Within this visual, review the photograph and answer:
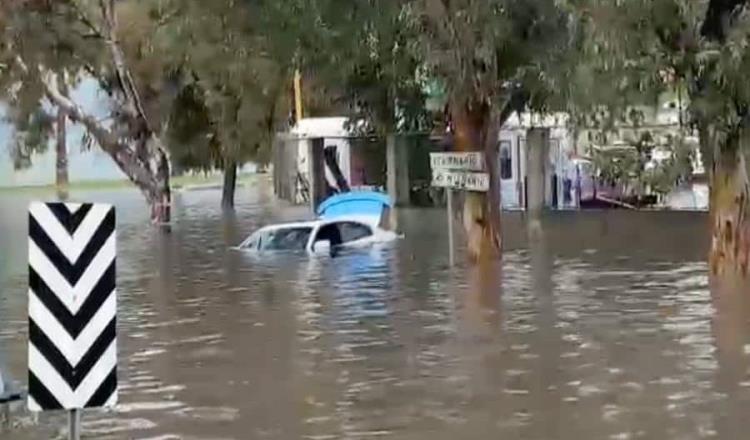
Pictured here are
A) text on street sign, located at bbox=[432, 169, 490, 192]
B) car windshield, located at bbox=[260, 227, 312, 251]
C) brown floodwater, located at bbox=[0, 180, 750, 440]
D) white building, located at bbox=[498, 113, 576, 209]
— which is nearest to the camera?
brown floodwater, located at bbox=[0, 180, 750, 440]

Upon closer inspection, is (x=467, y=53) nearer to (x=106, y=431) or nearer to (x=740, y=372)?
(x=740, y=372)

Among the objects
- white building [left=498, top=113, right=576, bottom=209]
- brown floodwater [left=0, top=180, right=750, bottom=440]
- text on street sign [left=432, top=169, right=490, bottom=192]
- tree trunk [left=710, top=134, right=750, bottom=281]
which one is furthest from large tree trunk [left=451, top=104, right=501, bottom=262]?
white building [left=498, top=113, right=576, bottom=209]

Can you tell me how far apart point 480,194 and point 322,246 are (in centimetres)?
503

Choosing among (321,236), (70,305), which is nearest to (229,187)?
(321,236)

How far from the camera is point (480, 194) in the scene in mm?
24547

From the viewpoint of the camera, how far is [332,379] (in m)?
13.3

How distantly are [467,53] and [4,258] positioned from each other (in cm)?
1177

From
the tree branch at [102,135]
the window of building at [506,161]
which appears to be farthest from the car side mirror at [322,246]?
the window of building at [506,161]

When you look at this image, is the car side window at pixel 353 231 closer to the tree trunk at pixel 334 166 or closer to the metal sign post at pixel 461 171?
the metal sign post at pixel 461 171

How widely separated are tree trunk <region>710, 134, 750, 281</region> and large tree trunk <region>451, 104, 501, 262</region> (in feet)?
15.2

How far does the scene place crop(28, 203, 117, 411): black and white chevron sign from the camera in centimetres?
824

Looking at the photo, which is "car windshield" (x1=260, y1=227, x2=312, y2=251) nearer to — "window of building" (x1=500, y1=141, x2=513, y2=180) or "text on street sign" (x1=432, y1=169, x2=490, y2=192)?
"text on street sign" (x1=432, y1=169, x2=490, y2=192)

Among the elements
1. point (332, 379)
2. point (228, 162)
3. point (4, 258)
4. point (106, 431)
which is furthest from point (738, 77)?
point (228, 162)

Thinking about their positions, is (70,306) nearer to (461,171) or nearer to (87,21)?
(461,171)
